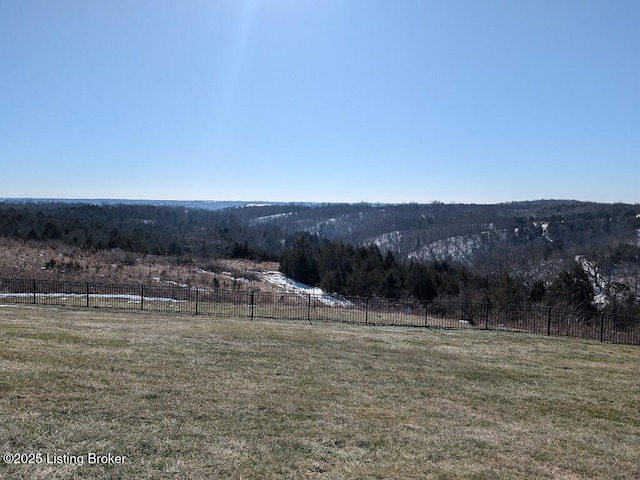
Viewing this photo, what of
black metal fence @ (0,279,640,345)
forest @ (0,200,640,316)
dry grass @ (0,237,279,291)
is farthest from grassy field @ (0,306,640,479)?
forest @ (0,200,640,316)

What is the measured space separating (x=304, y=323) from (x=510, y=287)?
102ft

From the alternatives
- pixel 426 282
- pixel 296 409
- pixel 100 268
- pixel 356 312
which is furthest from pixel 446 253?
pixel 296 409

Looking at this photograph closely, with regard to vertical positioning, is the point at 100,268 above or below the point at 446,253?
above

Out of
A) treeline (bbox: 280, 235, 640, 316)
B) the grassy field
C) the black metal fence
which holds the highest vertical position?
the grassy field

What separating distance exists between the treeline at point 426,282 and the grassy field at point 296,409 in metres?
30.3

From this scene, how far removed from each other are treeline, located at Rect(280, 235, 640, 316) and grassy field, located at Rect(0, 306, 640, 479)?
3026 cm

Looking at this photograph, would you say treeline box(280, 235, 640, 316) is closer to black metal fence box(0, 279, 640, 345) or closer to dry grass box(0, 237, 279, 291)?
dry grass box(0, 237, 279, 291)

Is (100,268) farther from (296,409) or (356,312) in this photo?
(296,409)

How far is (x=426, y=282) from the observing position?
57562mm

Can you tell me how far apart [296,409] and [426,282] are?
166 feet

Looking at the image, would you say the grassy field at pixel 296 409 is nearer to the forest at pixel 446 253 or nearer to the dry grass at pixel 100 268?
the dry grass at pixel 100 268

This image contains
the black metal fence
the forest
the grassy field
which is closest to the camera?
the grassy field

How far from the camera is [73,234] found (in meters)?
71.8

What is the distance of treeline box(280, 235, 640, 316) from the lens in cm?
4519
